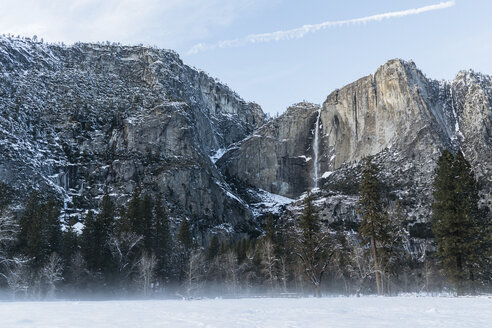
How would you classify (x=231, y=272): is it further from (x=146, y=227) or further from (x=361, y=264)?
(x=361, y=264)

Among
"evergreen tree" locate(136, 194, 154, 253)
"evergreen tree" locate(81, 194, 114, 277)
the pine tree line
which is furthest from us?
"evergreen tree" locate(136, 194, 154, 253)

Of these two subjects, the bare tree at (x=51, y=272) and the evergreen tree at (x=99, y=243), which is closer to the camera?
the bare tree at (x=51, y=272)

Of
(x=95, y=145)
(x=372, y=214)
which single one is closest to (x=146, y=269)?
(x=372, y=214)

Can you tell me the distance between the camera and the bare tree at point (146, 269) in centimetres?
6500

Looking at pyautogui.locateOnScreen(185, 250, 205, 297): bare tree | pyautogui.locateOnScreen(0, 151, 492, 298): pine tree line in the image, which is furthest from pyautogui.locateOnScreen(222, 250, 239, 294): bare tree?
pyautogui.locateOnScreen(185, 250, 205, 297): bare tree

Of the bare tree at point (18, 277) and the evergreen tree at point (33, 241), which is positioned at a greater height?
the evergreen tree at point (33, 241)

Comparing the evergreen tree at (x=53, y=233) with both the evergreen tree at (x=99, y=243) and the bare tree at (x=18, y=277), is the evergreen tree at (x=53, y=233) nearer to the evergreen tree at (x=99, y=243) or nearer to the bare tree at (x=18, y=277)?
the evergreen tree at (x=99, y=243)

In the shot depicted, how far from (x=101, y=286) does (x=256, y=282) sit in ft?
131

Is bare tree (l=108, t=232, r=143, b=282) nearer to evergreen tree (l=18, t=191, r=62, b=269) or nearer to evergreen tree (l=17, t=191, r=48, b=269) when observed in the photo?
evergreen tree (l=18, t=191, r=62, b=269)

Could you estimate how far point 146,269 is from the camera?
6706 cm

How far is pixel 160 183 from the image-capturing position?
153 m

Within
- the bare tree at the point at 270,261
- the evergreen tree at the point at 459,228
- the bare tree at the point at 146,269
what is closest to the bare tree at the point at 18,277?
the bare tree at the point at 146,269

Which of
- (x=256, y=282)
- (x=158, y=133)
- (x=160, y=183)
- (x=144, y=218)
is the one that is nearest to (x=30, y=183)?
(x=160, y=183)

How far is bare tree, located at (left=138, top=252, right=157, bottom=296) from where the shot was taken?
213 ft
